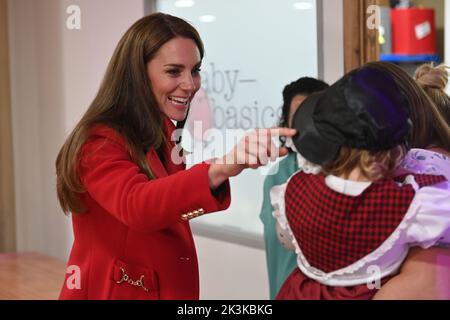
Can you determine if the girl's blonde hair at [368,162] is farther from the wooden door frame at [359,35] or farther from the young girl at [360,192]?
the wooden door frame at [359,35]

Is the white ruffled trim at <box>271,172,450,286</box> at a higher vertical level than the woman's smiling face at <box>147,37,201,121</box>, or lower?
lower

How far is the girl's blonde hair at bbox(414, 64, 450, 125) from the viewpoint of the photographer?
4.41ft

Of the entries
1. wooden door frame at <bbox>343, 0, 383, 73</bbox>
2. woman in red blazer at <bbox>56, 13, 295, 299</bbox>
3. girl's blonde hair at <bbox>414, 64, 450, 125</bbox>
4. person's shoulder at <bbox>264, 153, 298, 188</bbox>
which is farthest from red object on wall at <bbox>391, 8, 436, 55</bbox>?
woman in red blazer at <bbox>56, 13, 295, 299</bbox>

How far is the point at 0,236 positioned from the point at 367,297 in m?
4.25

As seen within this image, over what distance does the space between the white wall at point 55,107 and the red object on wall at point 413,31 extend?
1.33m

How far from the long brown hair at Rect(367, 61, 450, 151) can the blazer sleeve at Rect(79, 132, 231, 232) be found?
0.31m

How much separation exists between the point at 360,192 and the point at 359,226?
49 millimetres

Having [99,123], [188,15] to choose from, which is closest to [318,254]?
[99,123]

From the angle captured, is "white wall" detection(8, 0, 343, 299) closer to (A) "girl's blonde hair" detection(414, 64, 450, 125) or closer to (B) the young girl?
(A) "girl's blonde hair" detection(414, 64, 450, 125)

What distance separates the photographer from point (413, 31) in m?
3.51

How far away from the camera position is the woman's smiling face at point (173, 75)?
129cm

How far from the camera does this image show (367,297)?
3.31ft

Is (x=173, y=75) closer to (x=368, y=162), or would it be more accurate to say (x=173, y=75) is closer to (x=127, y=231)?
(x=127, y=231)

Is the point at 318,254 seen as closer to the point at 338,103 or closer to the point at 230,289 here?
the point at 338,103
